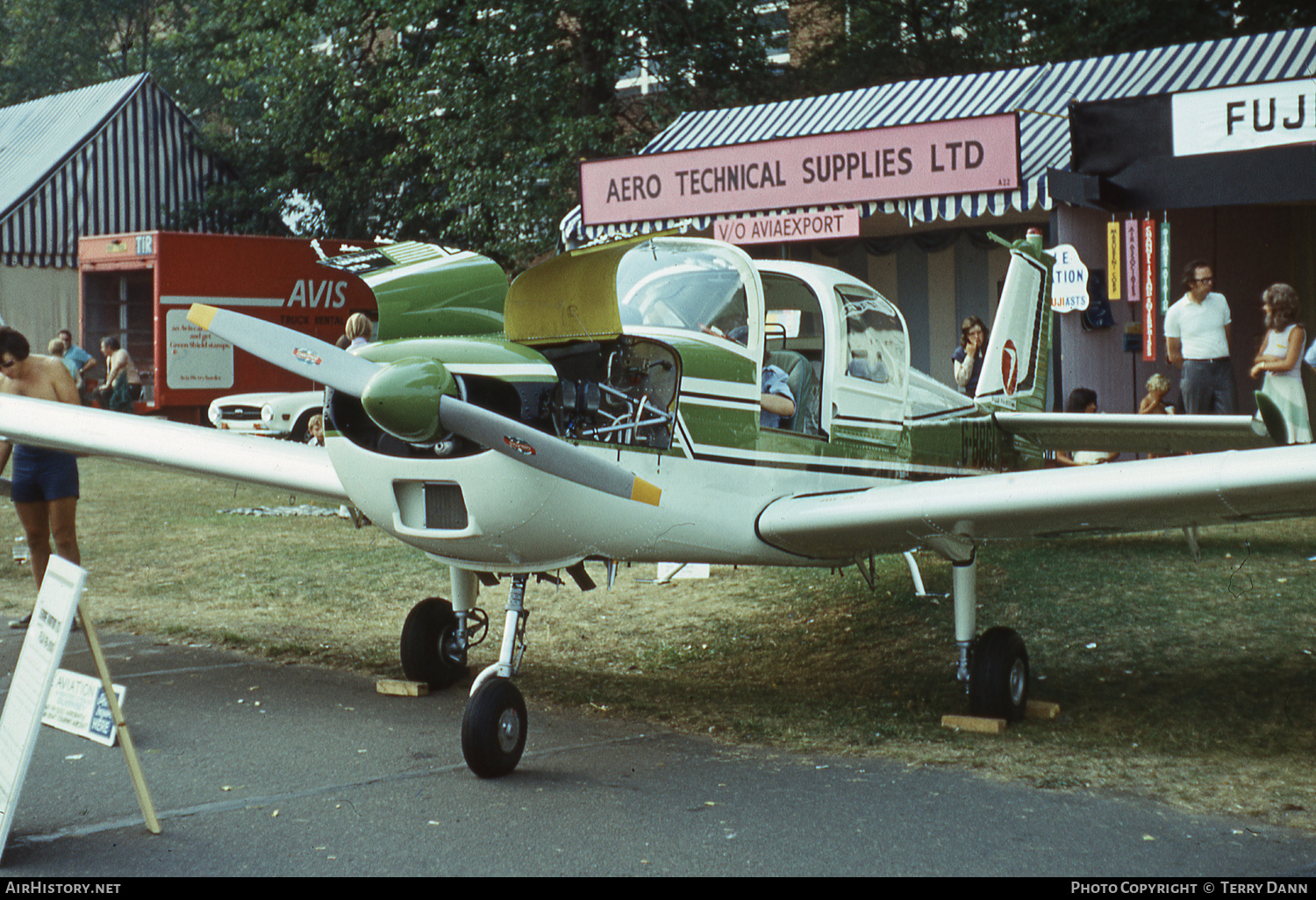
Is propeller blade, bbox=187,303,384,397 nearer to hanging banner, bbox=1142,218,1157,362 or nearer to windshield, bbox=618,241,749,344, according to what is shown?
windshield, bbox=618,241,749,344

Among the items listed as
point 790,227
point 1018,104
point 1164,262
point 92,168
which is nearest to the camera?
point 1164,262

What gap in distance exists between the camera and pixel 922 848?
13.6 ft

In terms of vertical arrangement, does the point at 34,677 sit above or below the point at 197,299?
below

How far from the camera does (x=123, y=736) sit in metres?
4.14

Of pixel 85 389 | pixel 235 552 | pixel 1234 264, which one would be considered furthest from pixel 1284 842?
pixel 85 389

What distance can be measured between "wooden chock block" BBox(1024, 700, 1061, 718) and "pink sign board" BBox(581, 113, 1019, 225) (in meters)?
7.37

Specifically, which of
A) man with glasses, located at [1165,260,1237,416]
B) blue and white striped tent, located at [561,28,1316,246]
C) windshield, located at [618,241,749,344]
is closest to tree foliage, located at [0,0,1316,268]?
blue and white striped tent, located at [561,28,1316,246]

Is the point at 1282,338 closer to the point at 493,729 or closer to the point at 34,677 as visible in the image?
the point at 493,729

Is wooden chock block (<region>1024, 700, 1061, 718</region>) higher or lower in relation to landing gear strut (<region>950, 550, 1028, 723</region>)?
lower

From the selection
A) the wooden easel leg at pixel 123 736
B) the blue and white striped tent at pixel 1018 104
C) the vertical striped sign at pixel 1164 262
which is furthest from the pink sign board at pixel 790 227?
the wooden easel leg at pixel 123 736

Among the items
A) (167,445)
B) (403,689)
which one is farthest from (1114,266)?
(167,445)

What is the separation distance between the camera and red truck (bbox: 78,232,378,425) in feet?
65.9

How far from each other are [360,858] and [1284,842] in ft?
10.1

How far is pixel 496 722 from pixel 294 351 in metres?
1.67
